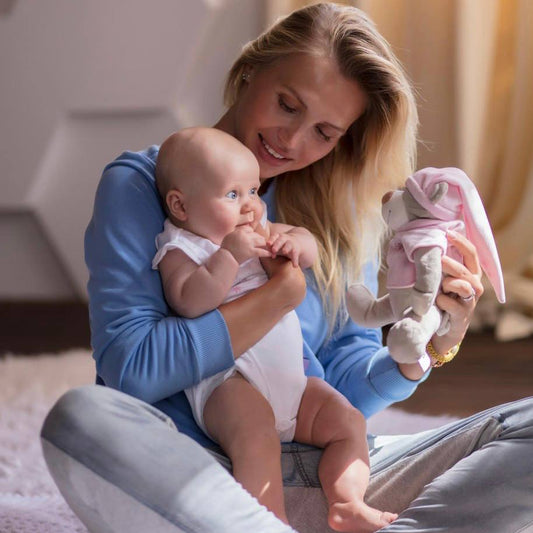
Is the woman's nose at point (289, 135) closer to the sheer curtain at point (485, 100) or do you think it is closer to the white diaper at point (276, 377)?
the white diaper at point (276, 377)

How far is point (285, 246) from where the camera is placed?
140cm

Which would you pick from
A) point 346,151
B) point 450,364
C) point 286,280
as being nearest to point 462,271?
point 286,280

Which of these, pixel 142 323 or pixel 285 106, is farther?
pixel 285 106

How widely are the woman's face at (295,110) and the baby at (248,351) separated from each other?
5.0 inches

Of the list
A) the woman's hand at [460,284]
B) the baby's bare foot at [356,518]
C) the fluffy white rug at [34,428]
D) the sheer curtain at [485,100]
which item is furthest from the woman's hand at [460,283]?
the sheer curtain at [485,100]

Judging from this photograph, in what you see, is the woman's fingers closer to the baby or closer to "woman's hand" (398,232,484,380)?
"woman's hand" (398,232,484,380)

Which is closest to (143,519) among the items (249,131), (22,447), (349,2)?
(249,131)

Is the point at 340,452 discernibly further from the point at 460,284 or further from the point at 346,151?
the point at 346,151

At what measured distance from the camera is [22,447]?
7.01 ft

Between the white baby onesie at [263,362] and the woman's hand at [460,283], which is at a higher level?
the woman's hand at [460,283]

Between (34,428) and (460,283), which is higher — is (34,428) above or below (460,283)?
below

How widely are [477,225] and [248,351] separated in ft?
1.22

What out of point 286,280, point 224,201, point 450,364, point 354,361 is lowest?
point 450,364

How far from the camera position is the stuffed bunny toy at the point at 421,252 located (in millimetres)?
1238
